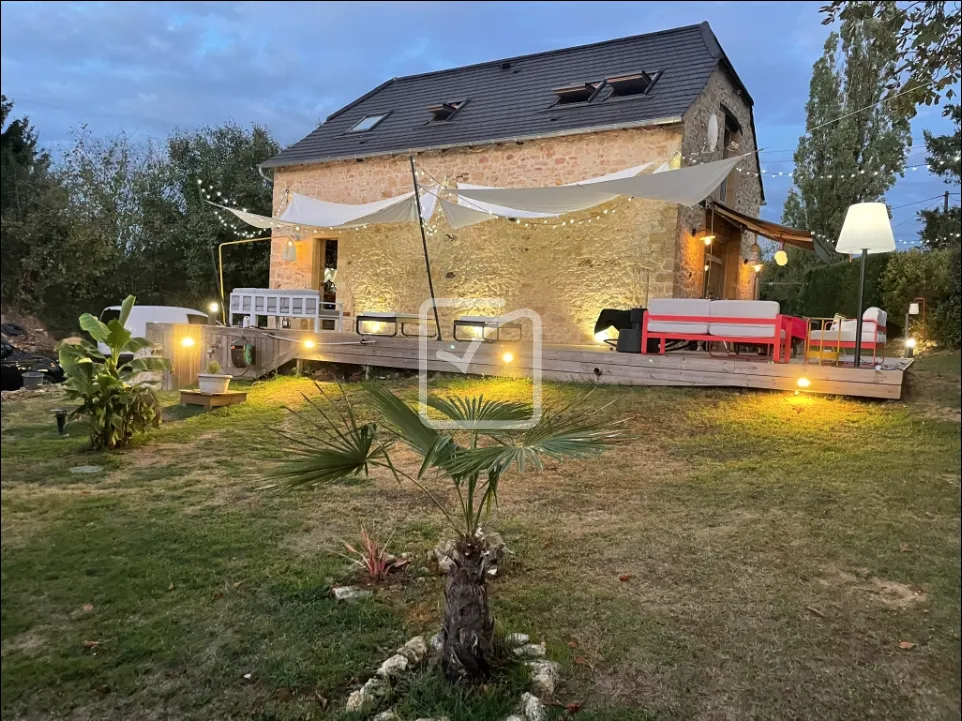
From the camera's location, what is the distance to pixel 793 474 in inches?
106

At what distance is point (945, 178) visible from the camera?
1424 mm

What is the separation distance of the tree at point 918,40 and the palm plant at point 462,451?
1439mm

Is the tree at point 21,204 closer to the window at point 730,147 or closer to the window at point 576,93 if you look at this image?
the window at point 576,93

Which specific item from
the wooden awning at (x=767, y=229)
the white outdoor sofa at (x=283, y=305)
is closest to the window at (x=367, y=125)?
the wooden awning at (x=767, y=229)

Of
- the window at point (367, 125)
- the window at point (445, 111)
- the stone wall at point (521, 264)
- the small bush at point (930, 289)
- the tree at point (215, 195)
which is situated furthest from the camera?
the window at point (367, 125)

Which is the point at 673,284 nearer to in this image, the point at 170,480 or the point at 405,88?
the point at 405,88

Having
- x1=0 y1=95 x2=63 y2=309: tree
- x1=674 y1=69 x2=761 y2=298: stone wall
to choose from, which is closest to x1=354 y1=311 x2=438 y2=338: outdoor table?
x1=0 y1=95 x2=63 y2=309: tree

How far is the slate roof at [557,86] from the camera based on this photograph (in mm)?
5637

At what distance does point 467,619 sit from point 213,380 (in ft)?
2.73

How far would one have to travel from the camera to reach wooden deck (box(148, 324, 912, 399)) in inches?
38.3

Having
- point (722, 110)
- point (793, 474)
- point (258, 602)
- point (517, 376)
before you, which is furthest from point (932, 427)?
point (722, 110)

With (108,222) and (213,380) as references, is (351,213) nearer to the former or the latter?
(213,380)

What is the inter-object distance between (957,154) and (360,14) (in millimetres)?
1493

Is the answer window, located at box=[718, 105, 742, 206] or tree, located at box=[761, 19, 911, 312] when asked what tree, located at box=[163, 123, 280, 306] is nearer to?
tree, located at box=[761, 19, 911, 312]
